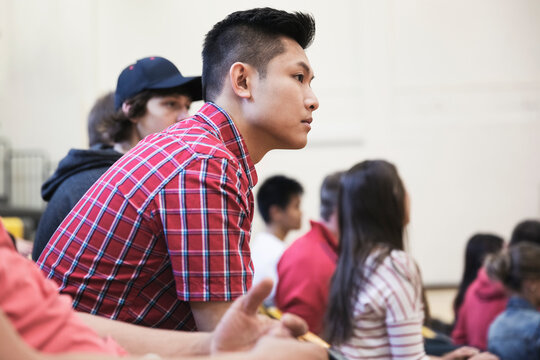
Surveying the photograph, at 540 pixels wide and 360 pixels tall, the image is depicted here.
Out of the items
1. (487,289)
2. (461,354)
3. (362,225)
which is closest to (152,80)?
(362,225)

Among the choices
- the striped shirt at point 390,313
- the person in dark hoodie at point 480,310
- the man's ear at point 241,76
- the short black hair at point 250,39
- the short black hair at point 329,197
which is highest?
the short black hair at point 250,39

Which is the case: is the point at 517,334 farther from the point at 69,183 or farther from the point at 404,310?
the point at 69,183

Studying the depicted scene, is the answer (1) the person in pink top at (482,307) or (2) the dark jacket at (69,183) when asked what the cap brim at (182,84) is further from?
(1) the person in pink top at (482,307)

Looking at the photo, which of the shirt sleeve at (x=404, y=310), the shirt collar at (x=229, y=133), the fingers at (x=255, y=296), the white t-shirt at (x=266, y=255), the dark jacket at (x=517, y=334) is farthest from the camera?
the white t-shirt at (x=266, y=255)

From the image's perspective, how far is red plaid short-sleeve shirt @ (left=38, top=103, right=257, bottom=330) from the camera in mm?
1376

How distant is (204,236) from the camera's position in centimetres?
137

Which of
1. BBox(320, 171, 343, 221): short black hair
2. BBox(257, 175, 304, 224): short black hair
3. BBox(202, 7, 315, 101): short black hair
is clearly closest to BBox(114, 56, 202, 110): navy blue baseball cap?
BBox(202, 7, 315, 101): short black hair

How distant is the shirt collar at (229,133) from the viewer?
5.45ft

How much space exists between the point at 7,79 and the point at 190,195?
345 inches

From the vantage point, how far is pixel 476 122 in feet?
29.0

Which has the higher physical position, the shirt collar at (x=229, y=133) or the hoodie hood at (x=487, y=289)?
the shirt collar at (x=229, y=133)

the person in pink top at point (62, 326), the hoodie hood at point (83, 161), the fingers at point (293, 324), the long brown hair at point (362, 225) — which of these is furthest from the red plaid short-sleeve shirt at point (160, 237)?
the long brown hair at point (362, 225)

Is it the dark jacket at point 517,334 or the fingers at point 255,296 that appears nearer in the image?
the fingers at point 255,296

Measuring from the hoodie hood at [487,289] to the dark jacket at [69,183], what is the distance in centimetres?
235
